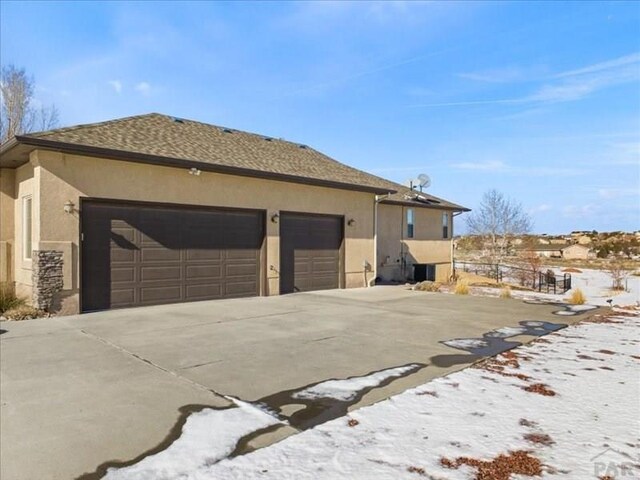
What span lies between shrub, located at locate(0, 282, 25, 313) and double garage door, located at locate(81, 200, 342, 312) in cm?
140

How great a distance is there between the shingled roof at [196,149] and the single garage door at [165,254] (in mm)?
1344

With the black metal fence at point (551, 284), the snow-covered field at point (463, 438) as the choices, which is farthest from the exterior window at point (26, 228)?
the black metal fence at point (551, 284)

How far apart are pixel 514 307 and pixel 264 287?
23.9ft

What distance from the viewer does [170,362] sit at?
5.79 m

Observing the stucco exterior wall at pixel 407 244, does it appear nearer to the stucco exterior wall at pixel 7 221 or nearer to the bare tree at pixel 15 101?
the stucco exterior wall at pixel 7 221

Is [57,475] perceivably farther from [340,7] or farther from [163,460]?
[340,7]

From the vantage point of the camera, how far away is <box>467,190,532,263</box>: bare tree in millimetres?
39125

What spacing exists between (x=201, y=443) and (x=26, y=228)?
397 inches

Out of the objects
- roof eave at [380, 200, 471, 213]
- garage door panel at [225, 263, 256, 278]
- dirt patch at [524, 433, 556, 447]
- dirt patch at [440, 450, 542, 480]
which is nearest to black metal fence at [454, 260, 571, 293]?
roof eave at [380, 200, 471, 213]

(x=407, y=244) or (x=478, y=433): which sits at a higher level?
(x=407, y=244)

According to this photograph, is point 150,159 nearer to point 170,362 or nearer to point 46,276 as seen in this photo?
point 46,276

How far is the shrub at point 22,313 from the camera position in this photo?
8.97 m

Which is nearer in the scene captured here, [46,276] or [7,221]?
[46,276]

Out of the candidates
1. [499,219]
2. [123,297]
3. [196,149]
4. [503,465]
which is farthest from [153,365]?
[499,219]
